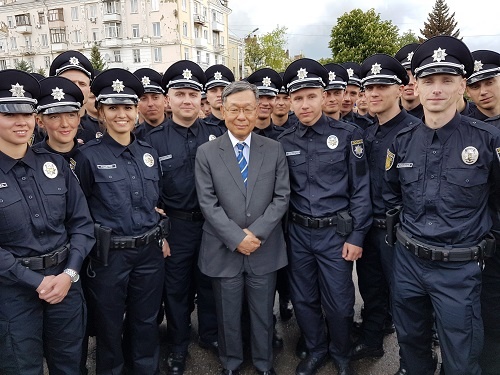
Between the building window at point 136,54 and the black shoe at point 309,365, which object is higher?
the building window at point 136,54

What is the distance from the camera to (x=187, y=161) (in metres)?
3.40

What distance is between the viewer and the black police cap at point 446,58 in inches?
93.6

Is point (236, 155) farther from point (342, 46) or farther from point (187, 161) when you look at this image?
point (342, 46)

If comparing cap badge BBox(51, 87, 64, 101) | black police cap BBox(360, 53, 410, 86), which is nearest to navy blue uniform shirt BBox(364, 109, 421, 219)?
black police cap BBox(360, 53, 410, 86)

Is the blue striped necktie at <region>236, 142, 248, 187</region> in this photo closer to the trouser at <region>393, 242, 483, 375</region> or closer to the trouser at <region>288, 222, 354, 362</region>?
the trouser at <region>288, 222, 354, 362</region>

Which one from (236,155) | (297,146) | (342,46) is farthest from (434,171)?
(342,46)

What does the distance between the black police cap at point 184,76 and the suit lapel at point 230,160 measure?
3.07ft

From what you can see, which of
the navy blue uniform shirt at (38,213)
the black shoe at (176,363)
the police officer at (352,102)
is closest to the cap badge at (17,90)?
the navy blue uniform shirt at (38,213)

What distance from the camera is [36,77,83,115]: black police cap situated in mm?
2797

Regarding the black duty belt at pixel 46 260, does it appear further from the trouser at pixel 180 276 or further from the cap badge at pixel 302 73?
the cap badge at pixel 302 73

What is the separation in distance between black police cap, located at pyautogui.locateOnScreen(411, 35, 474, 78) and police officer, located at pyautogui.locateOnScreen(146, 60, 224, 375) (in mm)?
1993

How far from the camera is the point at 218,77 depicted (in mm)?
4539

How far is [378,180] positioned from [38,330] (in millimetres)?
2771

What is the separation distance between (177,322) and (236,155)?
1.63 metres
